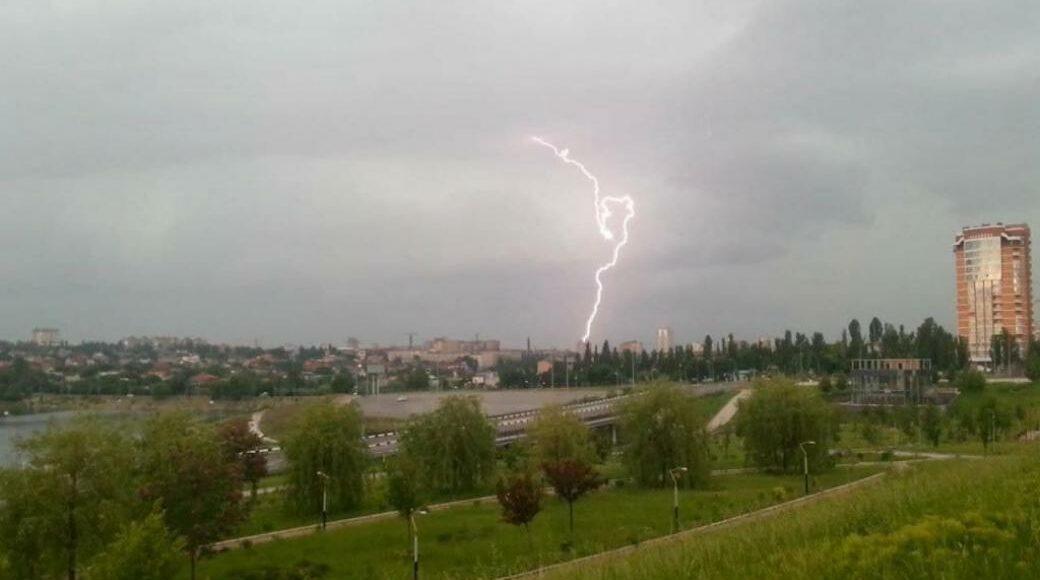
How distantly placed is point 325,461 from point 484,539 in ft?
31.6

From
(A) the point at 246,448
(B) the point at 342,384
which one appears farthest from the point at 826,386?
(A) the point at 246,448

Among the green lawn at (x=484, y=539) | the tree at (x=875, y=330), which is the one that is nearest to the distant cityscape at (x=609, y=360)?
the tree at (x=875, y=330)

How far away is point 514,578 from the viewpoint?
17.0 metres

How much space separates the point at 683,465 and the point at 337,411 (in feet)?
44.4

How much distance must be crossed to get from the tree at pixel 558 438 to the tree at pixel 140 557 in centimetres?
1985

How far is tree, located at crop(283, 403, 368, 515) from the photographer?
32.3m

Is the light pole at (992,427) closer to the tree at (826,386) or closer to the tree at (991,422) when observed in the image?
the tree at (991,422)

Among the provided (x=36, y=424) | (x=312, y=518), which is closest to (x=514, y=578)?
(x=312, y=518)

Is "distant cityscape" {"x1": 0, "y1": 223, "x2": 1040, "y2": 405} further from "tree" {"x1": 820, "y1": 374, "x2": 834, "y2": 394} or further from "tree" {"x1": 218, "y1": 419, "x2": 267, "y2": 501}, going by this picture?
"tree" {"x1": 218, "y1": 419, "x2": 267, "y2": 501}

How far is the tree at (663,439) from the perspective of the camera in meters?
36.6

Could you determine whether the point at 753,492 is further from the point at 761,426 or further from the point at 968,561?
the point at 968,561

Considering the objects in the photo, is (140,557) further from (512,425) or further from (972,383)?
(972,383)

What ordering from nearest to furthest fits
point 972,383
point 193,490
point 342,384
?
point 193,490 < point 972,383 < point 342,384

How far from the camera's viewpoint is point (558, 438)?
3688cm
